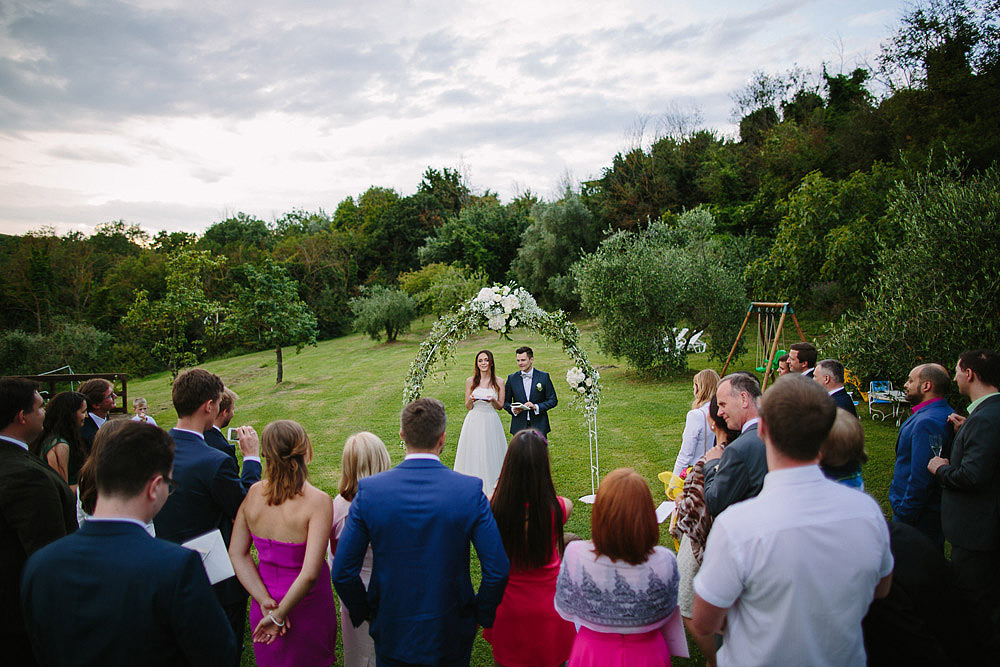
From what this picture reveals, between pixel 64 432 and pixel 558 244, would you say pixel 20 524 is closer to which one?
pixel 64 432

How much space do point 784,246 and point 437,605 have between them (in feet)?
53.5

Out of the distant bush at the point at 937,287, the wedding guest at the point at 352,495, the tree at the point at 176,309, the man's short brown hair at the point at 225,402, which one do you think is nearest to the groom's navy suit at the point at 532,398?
the man's short brown hair at the point at 225,402

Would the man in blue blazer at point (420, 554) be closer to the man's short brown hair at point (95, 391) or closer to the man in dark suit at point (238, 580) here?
the man in dark suit at point (238, 580)

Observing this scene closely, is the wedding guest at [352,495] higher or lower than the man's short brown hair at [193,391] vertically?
lower

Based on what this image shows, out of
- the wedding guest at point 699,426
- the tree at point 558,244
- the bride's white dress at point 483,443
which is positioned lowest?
the bride's white dress at point 483,443

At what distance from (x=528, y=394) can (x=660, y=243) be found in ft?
50.3

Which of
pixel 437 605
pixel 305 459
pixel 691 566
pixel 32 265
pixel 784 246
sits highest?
pixel 32 265

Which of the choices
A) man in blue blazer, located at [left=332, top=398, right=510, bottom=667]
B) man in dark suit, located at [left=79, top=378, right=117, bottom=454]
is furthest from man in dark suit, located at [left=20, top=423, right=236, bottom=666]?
man in dark suit, located at [left=79, top=378, right=117, bottom=454]

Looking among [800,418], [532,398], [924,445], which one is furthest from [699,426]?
[800,418]

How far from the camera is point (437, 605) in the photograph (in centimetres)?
279

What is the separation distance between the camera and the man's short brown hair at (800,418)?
2.11 meters

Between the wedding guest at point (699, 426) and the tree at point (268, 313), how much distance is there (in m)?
17.4

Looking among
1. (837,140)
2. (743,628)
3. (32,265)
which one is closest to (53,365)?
(32,265)

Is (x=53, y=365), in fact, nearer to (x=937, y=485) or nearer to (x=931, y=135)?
(x=937, y=485)
